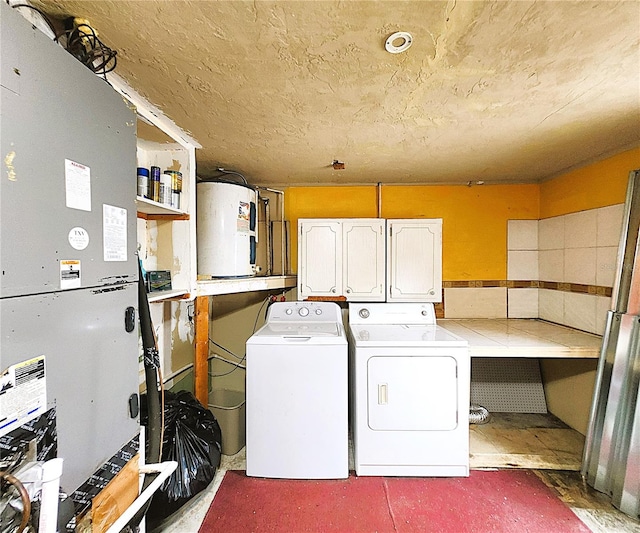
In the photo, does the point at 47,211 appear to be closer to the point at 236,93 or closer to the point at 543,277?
the point at 236,93

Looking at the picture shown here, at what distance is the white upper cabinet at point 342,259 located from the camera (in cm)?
281

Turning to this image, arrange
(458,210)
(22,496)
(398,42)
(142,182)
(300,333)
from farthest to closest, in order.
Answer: (458,210), (300,333), (142,182), (398,42), (22,496)

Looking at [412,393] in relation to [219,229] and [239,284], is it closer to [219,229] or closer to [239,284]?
[239,284]

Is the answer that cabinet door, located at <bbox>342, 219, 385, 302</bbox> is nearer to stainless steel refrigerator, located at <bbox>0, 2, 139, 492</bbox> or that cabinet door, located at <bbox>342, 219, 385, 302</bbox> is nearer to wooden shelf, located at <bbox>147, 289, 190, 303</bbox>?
wooden shelf, located at <bbox>147, 289, 190, 303</bbox>

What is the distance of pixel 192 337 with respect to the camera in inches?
108

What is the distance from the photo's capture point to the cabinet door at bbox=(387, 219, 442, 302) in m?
2.77

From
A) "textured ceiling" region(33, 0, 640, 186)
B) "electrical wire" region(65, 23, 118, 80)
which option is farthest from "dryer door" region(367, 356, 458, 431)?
"electrical wire" region(65, 23, 118, 80)

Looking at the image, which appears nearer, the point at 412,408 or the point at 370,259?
the point at 412,408

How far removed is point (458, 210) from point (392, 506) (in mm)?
2471

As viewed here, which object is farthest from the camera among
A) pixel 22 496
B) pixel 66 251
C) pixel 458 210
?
pixel 458 210

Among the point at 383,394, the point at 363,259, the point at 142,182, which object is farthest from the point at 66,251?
the point at 363,259

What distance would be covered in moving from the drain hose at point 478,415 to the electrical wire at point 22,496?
277 centimetres

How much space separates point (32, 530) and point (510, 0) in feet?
5.88

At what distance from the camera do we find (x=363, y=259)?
111 inches
